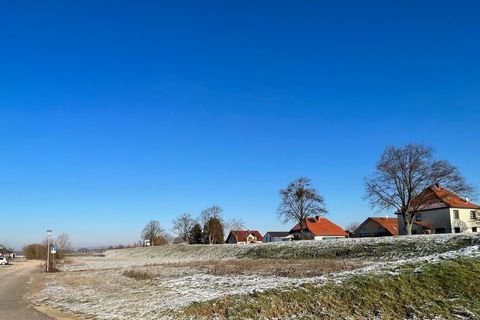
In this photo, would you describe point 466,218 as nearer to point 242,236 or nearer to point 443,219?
point 443,219

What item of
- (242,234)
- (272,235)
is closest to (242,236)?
(242,234)

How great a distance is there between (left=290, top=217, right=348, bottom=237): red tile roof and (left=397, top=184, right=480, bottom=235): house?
32488 millimetres

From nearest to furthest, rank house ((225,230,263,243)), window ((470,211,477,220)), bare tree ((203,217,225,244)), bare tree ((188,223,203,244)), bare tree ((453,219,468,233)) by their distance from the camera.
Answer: bare tree ((453,219,468,233)), window ((470,211,477,220)), bare tree ((203,217,225,244)), bare tree ((188,223,203,244)), house ((225,230,263,243))

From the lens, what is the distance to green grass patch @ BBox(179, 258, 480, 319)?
39.6 ft

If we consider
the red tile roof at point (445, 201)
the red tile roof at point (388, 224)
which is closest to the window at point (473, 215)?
the red tile roof at point (445, 201)

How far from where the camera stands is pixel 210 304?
44.8 feet

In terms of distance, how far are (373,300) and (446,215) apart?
67.9 meters

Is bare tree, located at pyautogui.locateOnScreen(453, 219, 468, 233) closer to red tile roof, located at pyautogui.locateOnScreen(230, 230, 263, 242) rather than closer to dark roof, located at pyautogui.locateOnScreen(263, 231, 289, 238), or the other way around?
dark roof, located at pyautogui.locateOnScreen(263, 231, 289, 238)

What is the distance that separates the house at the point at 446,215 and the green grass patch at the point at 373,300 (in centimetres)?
6183

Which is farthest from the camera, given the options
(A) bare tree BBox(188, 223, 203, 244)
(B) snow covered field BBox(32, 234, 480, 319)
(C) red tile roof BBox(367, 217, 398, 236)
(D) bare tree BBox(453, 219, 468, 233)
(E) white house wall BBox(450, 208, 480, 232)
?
(A) bare tree BBox(188, 223, 203, 244)

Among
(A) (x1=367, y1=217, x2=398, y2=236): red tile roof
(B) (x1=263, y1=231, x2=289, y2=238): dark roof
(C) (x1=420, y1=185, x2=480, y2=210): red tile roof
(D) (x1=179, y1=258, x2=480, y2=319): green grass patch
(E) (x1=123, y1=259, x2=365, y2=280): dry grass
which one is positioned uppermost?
(C) (x1=420, y1=185, x2=480, y2=210): red tile roof

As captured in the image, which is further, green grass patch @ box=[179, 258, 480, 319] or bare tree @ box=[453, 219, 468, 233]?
bare tree @ box=[453, 219, 468, 233]

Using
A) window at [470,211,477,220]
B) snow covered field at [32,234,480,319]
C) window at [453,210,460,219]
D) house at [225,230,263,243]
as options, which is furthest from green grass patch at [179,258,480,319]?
house at [225,230,263,243]

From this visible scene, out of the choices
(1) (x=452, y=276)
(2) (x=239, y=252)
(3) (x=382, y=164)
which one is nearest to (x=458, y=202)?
(3) (x=382, y=164)
